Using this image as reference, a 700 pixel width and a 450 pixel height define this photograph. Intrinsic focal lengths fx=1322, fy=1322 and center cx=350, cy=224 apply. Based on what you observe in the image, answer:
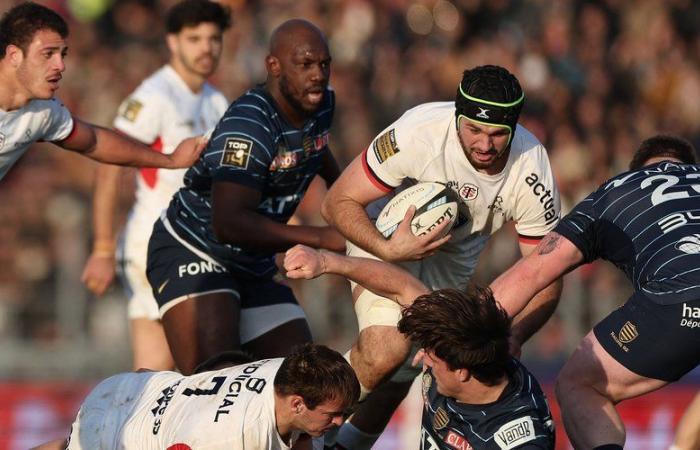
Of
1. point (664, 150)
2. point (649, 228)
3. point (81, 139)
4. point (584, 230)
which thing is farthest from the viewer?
point (81, 139)

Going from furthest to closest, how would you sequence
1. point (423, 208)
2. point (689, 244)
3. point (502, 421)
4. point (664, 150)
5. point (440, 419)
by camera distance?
point (664, 150)
point (423, 208)
point (689, 244)
point (440, 419)
point (502, 421)

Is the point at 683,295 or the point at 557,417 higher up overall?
the point at 683,295

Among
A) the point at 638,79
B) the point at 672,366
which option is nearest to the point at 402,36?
the point at 638,79

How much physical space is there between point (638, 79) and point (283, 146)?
940cm

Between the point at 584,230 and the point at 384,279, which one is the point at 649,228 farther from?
the point at 384,279

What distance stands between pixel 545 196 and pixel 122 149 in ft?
8.60

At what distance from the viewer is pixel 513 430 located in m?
6.07

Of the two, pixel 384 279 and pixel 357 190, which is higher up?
pixel 357 190

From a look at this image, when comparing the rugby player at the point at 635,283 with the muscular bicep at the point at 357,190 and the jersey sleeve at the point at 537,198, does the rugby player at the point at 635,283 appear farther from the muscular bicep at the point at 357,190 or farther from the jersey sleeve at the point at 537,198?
the muscular bicep at the point at 357,190

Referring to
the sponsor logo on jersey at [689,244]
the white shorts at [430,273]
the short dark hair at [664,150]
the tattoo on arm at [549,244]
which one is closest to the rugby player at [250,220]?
the white shorts at [430,273]

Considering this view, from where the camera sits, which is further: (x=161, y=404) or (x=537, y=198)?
(x=537, y=198)

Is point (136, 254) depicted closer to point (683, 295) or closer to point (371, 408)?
point (371, 408)

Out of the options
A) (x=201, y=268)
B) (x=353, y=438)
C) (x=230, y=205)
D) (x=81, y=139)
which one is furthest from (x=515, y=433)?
(x=81, y=139)

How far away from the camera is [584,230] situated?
22.2 feet
